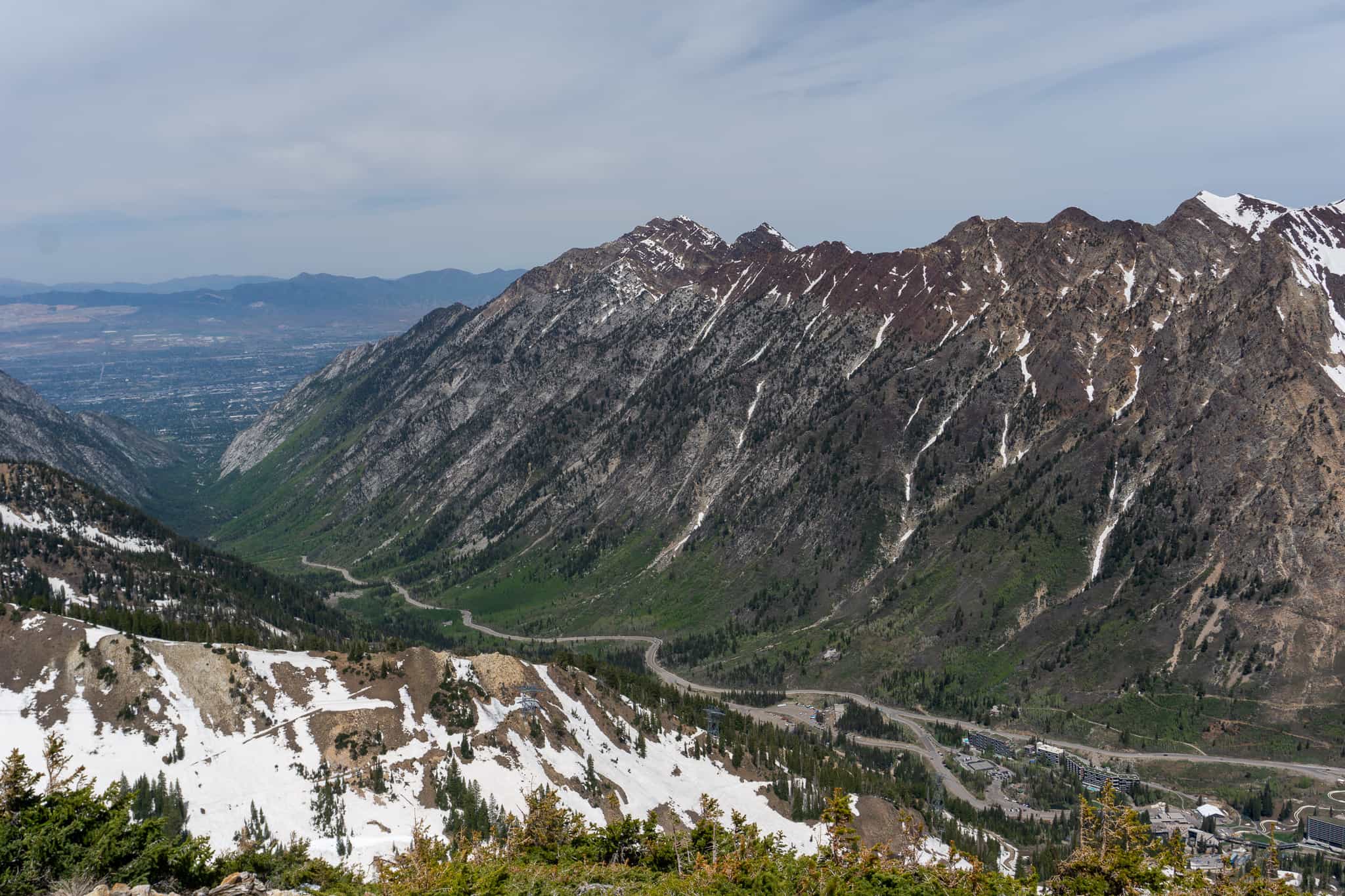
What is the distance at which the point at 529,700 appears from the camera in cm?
13250

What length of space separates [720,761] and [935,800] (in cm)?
4803

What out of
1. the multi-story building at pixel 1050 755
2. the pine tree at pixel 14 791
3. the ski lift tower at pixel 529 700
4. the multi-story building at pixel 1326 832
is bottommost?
the multi-story building at pixel 1050 755

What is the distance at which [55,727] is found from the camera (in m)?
112

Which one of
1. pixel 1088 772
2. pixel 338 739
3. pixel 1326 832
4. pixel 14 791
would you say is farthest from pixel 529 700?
pixel 1326 832

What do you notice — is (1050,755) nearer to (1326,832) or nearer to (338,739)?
(1326,832)

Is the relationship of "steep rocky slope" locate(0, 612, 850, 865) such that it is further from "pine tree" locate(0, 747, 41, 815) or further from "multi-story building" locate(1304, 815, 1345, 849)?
"multi-story building" locate(1304, 815, 1345, 849)

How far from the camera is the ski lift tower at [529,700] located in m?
131

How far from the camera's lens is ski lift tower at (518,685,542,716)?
130750 millimetres

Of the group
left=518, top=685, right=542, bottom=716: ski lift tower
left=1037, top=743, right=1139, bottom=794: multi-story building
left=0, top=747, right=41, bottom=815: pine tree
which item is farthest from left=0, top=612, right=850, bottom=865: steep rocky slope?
left=1037, top=743, right=1139, bottom=794: multi-story building

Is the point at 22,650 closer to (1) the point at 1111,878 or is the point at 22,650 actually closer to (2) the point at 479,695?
(2) the point at 479,695

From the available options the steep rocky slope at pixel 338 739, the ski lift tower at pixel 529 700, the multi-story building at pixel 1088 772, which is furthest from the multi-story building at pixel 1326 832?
the ski lift tower at pixel 529 700

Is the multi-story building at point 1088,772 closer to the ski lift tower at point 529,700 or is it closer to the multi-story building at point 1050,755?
the multi-story building at point 1050,755

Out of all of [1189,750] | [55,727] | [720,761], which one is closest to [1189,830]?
[1189,750]

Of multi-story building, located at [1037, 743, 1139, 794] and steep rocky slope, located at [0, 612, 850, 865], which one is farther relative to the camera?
multi-story building, located at [1037, 743, 1139, 794]
